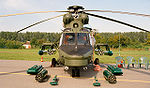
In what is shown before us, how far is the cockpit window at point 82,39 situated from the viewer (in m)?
7.52

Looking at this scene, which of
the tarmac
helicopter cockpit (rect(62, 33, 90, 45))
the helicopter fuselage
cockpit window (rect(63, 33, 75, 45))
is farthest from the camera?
cockpit window (rect(63, 33, 75, 45))

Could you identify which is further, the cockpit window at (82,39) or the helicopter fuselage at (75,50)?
the cockpit window at (82,39)

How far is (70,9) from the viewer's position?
875 cm

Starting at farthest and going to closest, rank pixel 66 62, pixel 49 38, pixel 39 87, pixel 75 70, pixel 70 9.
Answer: pixel 49 38 < pixel 70 9 < pixel 75 70 < pixel 66 62 < pixel 39 87

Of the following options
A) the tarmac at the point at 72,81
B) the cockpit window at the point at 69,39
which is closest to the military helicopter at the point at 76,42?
the cockpit window at the point at 69,39

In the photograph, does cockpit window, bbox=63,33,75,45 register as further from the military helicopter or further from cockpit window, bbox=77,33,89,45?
cockpit window, bbox=77,33,89,45

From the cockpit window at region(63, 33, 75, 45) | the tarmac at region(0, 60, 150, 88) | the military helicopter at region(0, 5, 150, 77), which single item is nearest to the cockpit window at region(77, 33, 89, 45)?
the military helicopter at region(0, 5, 150, 77)

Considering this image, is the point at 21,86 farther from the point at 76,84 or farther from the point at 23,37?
the point at 23,37

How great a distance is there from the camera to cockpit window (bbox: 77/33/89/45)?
7.52 meters

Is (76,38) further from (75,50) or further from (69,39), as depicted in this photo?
(75,50)

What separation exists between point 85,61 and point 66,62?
94 cm

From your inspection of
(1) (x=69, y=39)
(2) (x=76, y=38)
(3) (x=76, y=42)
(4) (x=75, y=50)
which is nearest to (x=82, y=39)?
(2) (x=76, y=38)

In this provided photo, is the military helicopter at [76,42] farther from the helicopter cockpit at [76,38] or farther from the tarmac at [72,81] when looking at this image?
the tarmac at [72,81]

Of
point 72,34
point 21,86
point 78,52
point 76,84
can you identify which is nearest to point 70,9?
point 72,34
